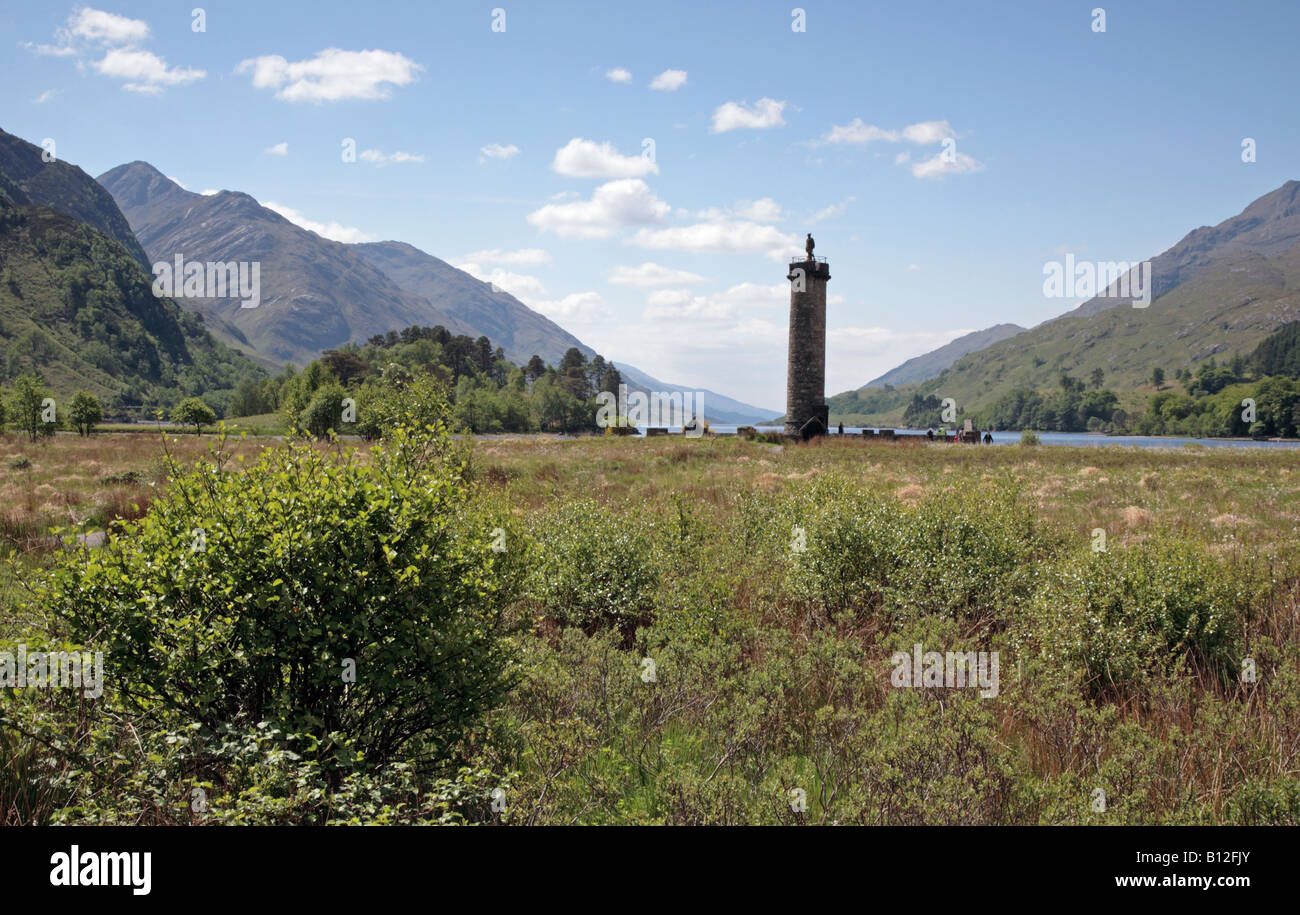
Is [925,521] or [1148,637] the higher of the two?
[925,521]

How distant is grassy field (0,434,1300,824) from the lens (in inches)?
203

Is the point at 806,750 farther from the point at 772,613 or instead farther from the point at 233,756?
the point at 233,756

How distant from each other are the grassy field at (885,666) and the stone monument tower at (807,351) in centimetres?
2966

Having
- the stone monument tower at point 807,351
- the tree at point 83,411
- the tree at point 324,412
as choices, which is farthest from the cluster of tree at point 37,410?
the stone monument tower at point 807,351

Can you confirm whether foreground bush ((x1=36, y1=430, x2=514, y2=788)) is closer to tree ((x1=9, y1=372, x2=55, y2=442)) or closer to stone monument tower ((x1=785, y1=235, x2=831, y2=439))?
stone monument tower ((x1=785, y1=235, x2=831, y2=439))

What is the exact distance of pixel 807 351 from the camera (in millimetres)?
44594

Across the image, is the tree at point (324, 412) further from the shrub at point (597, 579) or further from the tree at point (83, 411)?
the shrub at point (597, 579)

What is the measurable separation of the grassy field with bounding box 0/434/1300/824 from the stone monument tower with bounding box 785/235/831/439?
29.7m

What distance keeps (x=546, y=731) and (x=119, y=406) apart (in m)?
222

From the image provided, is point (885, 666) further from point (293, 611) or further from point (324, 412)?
point (324, 412)

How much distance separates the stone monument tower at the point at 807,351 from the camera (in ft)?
144

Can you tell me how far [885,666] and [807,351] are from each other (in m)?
38.7
